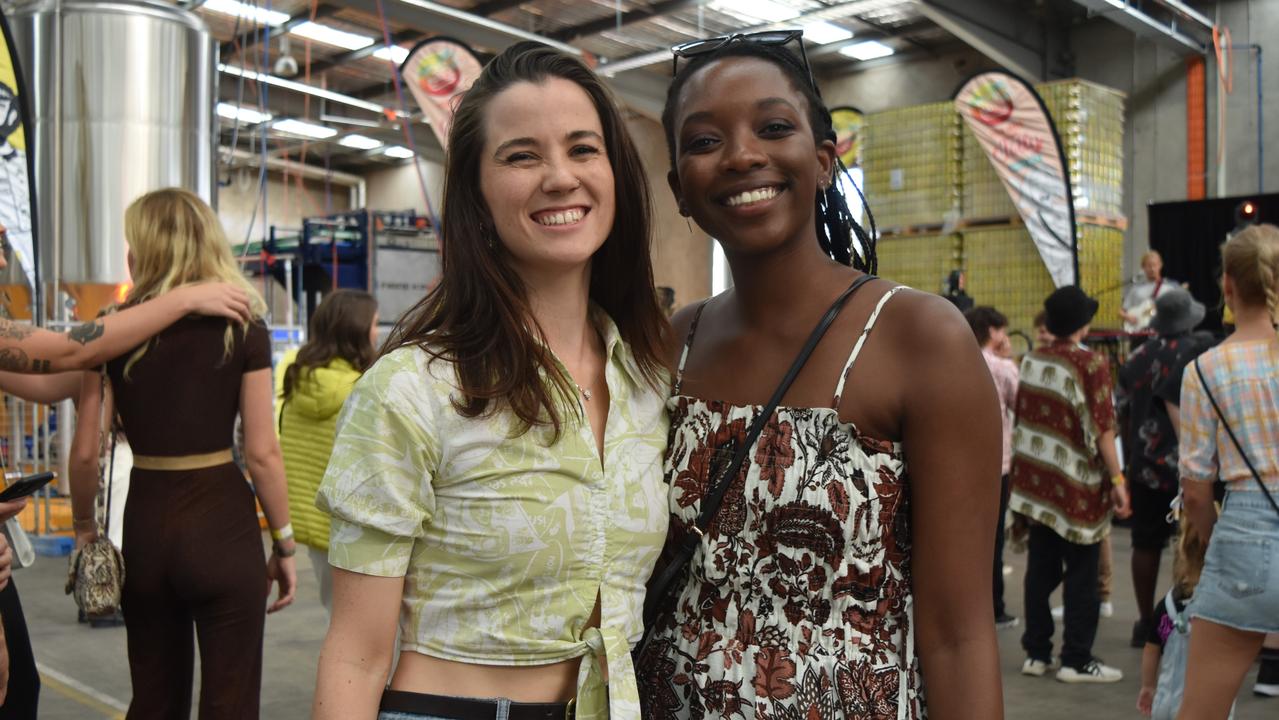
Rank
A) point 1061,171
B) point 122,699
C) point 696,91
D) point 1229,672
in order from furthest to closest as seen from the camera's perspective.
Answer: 1. point 1061,171
2. point 122,699
3. point 1229,672
4. point 696,91

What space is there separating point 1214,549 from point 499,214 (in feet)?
8.43

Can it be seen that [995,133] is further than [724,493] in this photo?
Yes

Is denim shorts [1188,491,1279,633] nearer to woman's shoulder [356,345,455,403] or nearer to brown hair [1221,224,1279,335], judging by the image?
brown hair [1221,224,1279,335]

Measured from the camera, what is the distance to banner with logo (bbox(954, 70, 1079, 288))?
31.7ft

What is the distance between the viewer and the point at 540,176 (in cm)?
149

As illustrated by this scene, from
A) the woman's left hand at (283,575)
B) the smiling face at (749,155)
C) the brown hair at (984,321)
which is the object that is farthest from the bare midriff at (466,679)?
the brown hair at (984,321)

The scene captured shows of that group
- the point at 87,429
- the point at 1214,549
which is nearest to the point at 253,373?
the point at 87,429

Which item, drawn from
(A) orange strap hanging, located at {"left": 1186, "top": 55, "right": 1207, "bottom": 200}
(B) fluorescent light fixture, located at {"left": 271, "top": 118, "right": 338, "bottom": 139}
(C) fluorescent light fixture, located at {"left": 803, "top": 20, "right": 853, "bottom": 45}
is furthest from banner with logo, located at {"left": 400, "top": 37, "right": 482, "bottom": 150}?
(B) fluorescent light fixture, located at {"left": 271, "top": 118, "right": 338, "bottom": 139}

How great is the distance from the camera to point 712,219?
5.25 feet

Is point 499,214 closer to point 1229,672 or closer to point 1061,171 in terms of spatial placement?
point 1229,672

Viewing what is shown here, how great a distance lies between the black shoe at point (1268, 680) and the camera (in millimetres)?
4887

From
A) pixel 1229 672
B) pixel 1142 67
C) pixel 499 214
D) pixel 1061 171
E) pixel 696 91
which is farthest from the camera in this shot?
pixel 1142 67

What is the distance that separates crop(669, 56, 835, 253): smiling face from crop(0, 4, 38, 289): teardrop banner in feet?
18.3

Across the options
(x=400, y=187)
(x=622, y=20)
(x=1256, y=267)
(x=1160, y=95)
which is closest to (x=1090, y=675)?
(x=1256, y=267)
